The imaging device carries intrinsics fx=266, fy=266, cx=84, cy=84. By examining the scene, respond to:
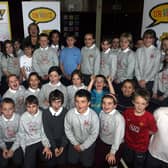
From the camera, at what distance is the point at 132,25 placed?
6234 mm

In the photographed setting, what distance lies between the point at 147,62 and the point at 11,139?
1.95m

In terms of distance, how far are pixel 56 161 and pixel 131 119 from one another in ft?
2.70

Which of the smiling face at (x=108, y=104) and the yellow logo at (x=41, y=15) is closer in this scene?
the smiling face at (x=108, y=104)

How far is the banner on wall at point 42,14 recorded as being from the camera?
14.3 feet

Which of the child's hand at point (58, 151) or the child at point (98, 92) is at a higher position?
the child at point (98, 92)

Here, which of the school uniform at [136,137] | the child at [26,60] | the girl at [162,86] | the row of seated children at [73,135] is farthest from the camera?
the child at [26,60]

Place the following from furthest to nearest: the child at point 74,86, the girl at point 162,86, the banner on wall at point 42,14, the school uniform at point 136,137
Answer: the banner on wall at point 42,14 < the girl at point 162,86 < the child at point 74,86 < the school uniform at point 136,137

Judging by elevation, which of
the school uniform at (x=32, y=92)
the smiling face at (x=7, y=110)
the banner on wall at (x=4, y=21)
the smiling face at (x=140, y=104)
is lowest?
the smiling face at (x=7, y=110)

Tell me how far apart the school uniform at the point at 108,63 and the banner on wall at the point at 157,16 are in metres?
1.22

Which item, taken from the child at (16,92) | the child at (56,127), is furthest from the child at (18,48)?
the child at (56,127)

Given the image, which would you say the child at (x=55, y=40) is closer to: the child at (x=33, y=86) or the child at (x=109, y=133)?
the child at (x=33, y=86)

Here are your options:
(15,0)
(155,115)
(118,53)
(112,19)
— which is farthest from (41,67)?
(112,19)

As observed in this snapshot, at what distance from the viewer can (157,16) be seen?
4305 mm

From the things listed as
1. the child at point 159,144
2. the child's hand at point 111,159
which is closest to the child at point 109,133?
the child's hand at point 111,159
